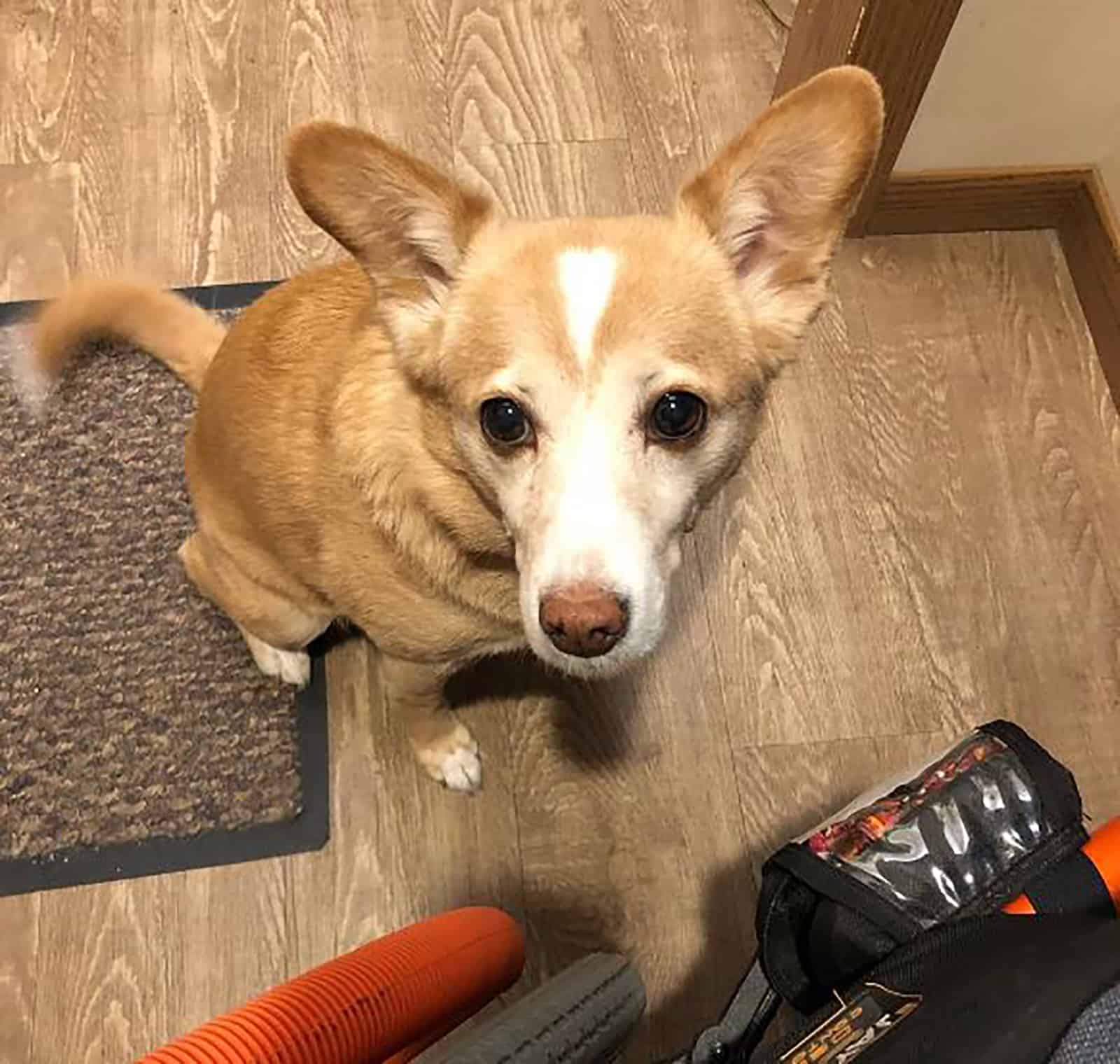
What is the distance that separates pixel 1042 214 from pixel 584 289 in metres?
1.32

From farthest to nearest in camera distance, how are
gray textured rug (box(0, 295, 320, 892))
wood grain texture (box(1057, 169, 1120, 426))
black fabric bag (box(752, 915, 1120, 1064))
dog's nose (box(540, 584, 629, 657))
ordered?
wood grain texture (box(1057, 169, 1120, 426)) < gray textured rug (box(0, 295, 320, 892)) < dog's nose (box(540, 584, 629, 657)) < black fabric bag (box(752, 915, 1120, 1064))

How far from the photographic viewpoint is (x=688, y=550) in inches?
69.6

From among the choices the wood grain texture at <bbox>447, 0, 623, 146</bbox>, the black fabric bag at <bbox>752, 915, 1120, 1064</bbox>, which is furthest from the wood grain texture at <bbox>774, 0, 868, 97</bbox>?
the black fabric bag at <bbox>752, 915, 1120, 1064</bbox>

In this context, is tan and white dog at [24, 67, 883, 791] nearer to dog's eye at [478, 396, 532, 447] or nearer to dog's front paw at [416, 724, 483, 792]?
dog's eye at [478, 396, 532, 447]

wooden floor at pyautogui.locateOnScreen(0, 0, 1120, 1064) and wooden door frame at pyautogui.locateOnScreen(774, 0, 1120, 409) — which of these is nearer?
wooden floor at pyautogui.locateOnScreen(0, 0, 1120, 1064)

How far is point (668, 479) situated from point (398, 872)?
2.52 feet

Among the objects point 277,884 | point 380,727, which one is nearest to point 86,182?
point 380,727

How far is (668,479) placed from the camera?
3.49 ft

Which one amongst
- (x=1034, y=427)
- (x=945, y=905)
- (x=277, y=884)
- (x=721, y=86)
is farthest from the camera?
(x=721, y=86)

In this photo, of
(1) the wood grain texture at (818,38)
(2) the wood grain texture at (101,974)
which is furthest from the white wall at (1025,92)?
(2) the wood grain texture at (101,974)

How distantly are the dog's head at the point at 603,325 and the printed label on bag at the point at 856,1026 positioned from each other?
348 mm

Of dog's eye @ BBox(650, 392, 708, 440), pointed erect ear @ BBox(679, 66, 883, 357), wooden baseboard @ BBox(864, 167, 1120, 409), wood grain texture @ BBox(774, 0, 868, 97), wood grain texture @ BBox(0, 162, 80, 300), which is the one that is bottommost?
dog's eye @ BBox(650, 392, 708, 440)

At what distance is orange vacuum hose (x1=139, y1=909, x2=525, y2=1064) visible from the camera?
71cm

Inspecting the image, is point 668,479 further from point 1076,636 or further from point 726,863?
point 1076,636
